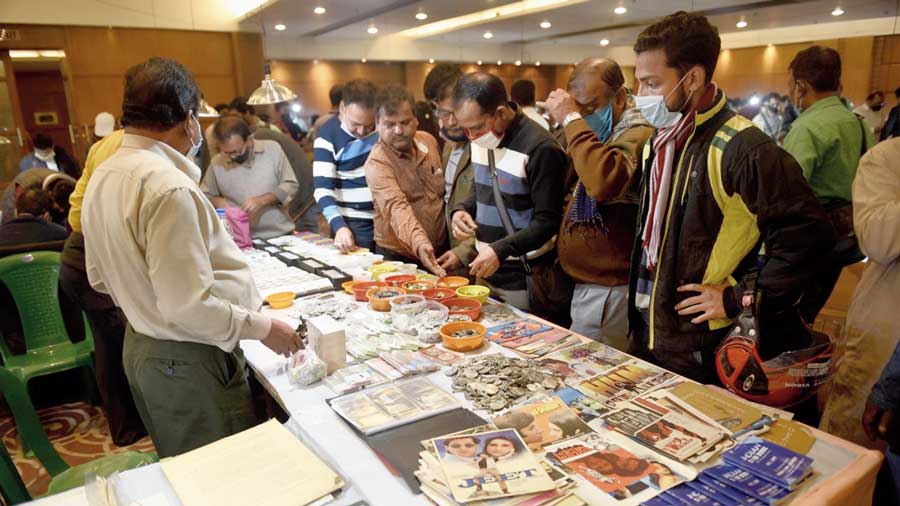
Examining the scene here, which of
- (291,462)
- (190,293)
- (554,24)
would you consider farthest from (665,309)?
(554,24)

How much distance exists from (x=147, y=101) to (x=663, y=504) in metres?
1.60

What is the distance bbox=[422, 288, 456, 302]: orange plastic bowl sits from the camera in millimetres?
2211

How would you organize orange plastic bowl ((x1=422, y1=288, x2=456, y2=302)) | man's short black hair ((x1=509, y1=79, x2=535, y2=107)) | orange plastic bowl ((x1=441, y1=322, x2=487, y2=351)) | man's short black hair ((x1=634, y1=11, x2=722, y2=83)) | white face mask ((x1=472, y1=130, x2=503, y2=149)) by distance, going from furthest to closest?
man's short black hair ((x1=509, y1=79, x2=535, y2=107))
white face mask ((x1=472, y1=130, x2=503, y2=149))
orange plastic bowl ((x1=422, y1=288, x2=456, y2=302))
orange plastic bowl ((x1=441, y1=322, x2=487, y2=351))
man's short black hair ((x1=634, y1=11, x2=722, y2=83))

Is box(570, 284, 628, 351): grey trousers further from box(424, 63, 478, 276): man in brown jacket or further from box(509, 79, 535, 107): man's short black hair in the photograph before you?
box(509, 79, 535, 107): man's short black hair

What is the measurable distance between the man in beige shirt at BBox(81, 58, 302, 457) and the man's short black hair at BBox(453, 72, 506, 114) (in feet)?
3.44

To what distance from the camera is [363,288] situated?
2.39m

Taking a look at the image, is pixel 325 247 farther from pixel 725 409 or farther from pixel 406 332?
pixel 725 409

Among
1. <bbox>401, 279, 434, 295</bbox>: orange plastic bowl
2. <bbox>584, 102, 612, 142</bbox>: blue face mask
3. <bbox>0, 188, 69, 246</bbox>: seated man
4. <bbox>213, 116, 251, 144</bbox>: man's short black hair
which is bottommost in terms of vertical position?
<bbox>401, 279, 434, 295</bbox>: orange plastic bowl

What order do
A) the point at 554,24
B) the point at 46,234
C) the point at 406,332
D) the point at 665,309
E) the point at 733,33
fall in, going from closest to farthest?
the point at 665,309 → the point at 406,332 → the point at 46,234 → the point at 733,33 → the point at 554,24

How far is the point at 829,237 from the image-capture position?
1.48 metres

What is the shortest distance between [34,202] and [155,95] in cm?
218

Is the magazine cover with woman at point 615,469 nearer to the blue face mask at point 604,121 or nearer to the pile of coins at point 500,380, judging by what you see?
the pile of coins at point 500,380

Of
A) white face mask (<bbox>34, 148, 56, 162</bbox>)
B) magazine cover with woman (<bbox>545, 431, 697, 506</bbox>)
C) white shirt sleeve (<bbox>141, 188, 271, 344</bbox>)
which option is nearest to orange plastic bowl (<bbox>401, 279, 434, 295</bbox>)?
white shirt sleeve (<bbox>141, 188, 271, 344</bbox>)

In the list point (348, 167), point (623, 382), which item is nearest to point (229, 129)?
point (348, 167)
